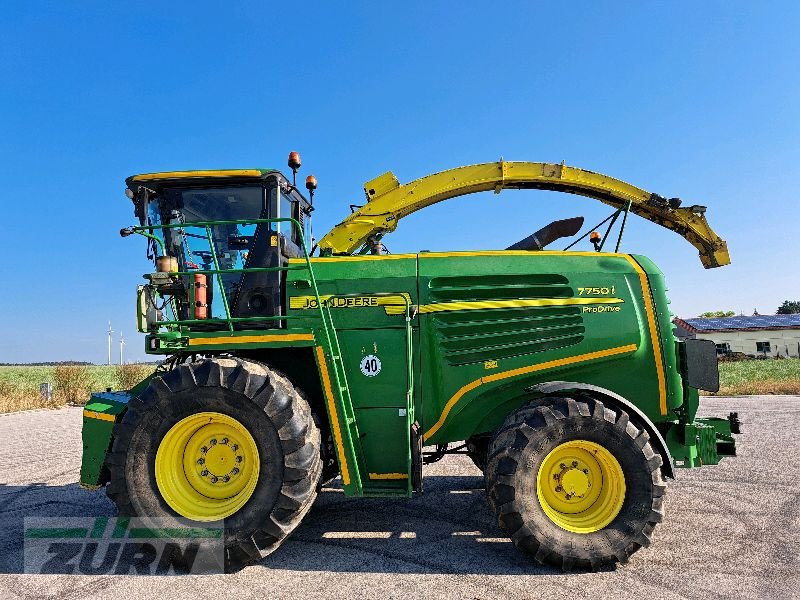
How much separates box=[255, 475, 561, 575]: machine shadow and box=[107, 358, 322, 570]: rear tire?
0.36m

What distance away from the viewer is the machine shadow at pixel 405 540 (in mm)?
3678

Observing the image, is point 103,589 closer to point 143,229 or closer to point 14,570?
point 14,570

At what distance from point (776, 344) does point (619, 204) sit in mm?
55011

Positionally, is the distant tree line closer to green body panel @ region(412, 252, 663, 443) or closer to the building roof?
the building roof

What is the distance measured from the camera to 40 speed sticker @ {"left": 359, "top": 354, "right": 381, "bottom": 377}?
4.18 m

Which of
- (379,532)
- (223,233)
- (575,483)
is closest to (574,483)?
(575,483)

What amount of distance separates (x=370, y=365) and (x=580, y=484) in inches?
71.0

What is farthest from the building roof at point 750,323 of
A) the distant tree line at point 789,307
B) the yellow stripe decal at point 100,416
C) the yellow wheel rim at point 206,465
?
the yellow stripe decal at point 100,416

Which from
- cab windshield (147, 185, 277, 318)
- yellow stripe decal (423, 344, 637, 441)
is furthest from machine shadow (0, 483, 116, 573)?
yellow stripe decal (423, 344, 637, 441)

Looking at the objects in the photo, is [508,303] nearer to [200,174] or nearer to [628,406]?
[628,406]

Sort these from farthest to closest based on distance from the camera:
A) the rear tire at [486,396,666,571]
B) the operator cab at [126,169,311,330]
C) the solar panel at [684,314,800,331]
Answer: the solar panel at [684,314,800,331] < the operator cab at [126,169,311,330] < the rear tire at [486,396,666,571]

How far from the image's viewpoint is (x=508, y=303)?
4.25 m

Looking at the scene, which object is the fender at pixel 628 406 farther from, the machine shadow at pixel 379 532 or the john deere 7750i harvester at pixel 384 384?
the machine shadow at pixel 379 532

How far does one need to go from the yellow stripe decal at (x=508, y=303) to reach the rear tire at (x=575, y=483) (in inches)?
31.7
